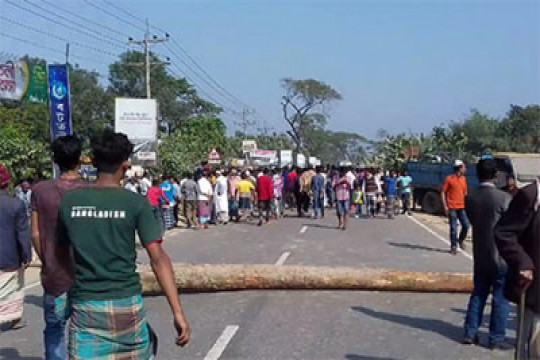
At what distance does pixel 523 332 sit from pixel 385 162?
53.4 metres

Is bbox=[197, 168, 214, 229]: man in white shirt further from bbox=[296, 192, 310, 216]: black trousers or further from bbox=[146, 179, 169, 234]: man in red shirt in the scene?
bbox=[296, 192, 310, 216]: black trousers

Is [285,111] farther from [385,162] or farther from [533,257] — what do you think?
[533,257]

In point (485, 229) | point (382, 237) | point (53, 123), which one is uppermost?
point (53, 123)

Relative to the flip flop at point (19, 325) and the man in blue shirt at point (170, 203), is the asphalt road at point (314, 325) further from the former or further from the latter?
the man in blue shirt at point (170, 203)

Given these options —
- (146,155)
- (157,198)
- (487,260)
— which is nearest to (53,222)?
(487,260)

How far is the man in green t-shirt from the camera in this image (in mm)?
4168

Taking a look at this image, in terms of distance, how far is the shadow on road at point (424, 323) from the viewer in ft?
26.4

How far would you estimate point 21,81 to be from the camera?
28.2 metres

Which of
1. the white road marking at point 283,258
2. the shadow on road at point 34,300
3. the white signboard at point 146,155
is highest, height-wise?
the white signboard at point 146,155

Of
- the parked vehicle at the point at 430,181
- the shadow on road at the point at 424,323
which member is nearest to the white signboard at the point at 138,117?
the parked vehicle at the point at 430,181

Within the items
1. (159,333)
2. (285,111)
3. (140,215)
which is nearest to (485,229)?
(159,333)

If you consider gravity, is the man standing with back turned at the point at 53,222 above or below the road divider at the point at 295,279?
above

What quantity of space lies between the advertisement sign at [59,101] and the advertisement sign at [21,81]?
10.7 meters

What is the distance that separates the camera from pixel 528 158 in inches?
889
